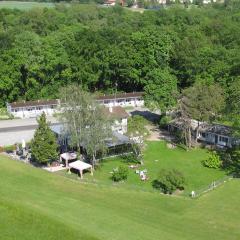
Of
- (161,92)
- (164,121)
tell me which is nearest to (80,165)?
(164,121)

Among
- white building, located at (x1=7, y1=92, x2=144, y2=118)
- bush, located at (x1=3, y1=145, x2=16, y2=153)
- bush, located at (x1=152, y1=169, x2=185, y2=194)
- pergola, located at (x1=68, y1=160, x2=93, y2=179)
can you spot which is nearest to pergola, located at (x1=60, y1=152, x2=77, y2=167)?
pergola, located at (x1=68, y1=160, x2=93, y2=179)

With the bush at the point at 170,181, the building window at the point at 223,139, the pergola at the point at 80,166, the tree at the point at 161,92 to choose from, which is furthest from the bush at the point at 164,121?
the bush at the point at 170,181

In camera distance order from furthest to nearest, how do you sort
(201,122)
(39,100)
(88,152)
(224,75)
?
(39,100) → (224,75) → (201,122) → (88,152)

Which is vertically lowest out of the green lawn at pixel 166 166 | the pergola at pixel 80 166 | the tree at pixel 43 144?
the green lawn at pixel 166 166

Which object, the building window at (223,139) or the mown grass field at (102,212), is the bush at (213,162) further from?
the building window at (223,139)

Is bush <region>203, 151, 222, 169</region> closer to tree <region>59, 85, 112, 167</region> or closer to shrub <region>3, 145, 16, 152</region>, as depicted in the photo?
tree <region>59, 85, 112, 167</region>

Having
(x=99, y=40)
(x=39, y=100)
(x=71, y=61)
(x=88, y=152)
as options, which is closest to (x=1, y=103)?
(x=39, y=100)

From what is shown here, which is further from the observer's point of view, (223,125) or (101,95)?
(101,95)

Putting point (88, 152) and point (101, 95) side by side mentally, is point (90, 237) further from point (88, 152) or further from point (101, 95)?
point (101, 95)
